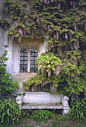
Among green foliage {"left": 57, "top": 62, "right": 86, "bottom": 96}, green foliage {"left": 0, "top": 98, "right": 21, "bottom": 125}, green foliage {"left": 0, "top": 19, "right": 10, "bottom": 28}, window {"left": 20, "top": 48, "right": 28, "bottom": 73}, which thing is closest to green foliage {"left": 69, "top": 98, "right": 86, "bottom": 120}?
green foliage {"left": 57, "top": 62, "right": 86, "bottom": 96}

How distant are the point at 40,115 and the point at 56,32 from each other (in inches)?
120

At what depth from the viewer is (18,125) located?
3314mm

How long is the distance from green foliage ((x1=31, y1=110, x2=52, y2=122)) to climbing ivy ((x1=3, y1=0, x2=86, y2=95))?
995 millimetres

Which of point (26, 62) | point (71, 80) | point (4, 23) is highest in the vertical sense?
point (4, 23)

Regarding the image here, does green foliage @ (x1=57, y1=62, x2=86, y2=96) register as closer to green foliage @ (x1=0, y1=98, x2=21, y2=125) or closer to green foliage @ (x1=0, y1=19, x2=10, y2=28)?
green foliage @ (x1=0, y1=98, x2=21, y2=125)

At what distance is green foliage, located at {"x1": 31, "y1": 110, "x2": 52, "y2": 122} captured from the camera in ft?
12.0

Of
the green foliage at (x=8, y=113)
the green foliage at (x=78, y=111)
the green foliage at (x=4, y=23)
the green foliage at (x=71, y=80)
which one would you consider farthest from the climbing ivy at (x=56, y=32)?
the green foliage at (x=8, y=113)

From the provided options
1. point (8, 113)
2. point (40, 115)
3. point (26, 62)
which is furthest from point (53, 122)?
point (26, 62)

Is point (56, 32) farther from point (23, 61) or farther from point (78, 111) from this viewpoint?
point (78, 111)

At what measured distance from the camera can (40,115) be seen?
148 inches

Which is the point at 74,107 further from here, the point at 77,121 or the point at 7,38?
the point at 7,38

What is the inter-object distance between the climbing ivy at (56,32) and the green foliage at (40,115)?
3.26 feet

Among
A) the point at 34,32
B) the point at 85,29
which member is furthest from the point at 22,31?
the point at 85,29

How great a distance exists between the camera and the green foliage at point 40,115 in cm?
366
